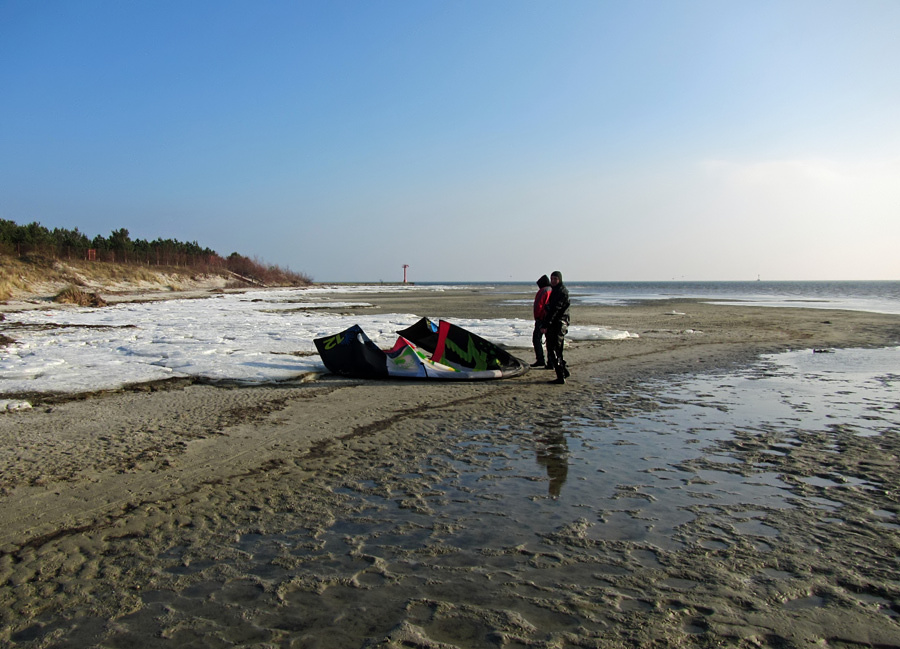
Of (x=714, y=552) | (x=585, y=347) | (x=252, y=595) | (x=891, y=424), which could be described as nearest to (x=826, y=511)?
(x=714, y=552)

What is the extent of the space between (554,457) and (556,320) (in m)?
4.71

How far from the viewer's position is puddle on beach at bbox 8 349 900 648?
2.85 m

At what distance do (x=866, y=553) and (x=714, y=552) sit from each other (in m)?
0.94

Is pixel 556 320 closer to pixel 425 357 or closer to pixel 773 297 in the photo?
pixel 425 357

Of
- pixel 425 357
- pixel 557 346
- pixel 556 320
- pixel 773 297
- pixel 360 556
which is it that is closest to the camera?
pixel 360 556

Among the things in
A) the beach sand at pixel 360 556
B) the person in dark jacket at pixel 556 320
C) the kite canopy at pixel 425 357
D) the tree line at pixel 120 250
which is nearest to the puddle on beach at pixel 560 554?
the beach sand at pixel 360 556

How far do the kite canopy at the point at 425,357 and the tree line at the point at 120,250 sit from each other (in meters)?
38.8

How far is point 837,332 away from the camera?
18.9m

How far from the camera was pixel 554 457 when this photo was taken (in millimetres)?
5656

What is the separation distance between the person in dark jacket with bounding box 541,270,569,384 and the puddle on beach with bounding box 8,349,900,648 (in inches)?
149

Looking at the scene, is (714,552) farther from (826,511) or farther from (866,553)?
(826,511)

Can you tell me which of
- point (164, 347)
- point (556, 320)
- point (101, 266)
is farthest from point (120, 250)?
point (556, 320)

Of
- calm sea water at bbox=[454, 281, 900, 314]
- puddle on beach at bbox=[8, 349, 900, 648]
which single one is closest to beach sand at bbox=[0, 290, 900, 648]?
puddle on beach at bbox=[8, 349, 900, 648]

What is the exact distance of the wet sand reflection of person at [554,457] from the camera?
4.91 meters
